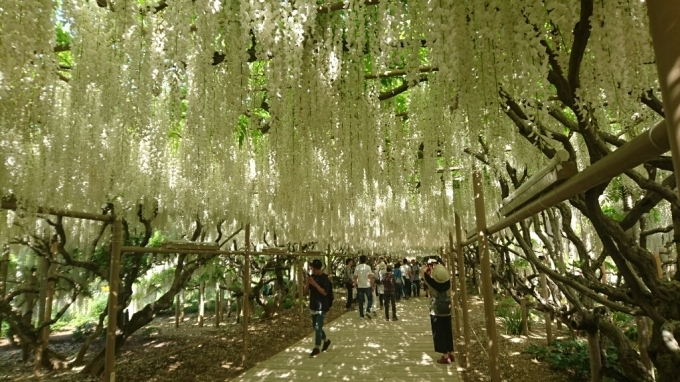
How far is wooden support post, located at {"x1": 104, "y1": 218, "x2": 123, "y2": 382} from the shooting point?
3.87m

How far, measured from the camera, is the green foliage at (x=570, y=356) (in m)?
5.15

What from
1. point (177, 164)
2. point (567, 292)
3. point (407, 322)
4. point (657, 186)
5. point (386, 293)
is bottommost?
point (407, 322)

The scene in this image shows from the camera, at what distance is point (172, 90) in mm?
2816

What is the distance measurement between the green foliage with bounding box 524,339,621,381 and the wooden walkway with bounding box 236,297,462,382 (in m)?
1.50

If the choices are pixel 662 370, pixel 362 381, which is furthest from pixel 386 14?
pixel 362 381

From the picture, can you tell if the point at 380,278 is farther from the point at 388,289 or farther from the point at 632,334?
the point at 632,334

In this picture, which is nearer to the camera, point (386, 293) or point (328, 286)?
point (328, 286)

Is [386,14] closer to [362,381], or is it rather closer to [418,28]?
[418,28]


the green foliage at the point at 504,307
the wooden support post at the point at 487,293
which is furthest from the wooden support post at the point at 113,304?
the green foliage at the point at 504,307

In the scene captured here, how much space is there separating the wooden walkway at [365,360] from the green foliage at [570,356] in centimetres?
150

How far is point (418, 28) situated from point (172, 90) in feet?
5.88

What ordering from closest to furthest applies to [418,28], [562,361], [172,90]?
[418,28], [172,90], [562,361]

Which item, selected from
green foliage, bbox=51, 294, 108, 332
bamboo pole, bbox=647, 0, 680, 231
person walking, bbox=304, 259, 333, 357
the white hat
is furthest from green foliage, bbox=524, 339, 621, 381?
green foliage, bbox=51, 294, 108, 332

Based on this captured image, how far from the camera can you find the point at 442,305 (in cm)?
589
